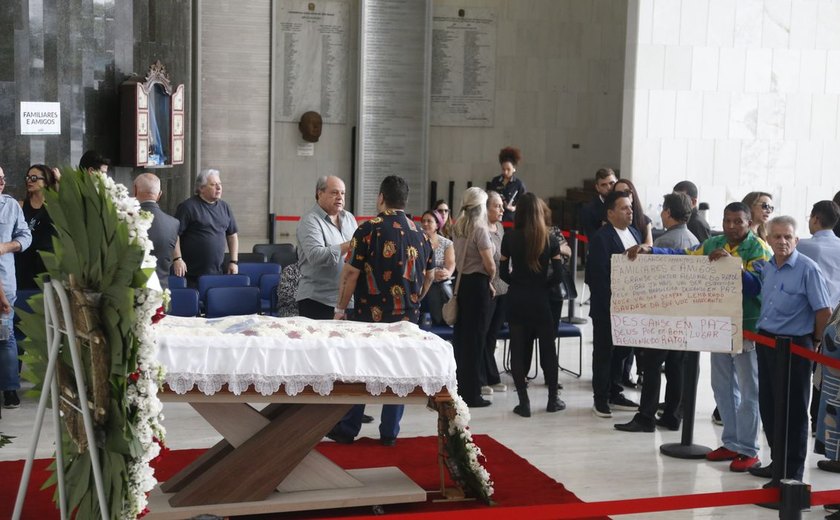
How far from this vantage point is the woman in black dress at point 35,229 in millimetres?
8516

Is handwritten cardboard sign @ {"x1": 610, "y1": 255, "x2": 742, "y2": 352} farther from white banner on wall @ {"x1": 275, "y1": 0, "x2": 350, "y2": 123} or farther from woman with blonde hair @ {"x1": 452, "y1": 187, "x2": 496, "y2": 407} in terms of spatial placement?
white banner on wall @ {"x1": 275, "y1": 0, "x2": 350, "y2": 123}

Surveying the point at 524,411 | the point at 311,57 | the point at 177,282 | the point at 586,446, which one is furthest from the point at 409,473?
the point at 311,57

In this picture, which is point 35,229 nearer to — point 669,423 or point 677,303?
point 677,303

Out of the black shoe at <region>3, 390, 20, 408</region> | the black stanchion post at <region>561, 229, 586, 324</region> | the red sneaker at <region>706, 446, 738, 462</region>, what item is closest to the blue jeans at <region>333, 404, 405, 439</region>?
the red sneaker at <region>706, 446, 738, 462</region>

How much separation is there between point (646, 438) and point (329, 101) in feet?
36.1

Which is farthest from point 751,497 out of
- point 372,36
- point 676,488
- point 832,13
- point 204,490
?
point 372,36

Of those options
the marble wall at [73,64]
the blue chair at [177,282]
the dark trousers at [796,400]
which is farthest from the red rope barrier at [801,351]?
the marble wall at [73,64]

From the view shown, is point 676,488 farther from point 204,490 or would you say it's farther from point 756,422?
point 204,490

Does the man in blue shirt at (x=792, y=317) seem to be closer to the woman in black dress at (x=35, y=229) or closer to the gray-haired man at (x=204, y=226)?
the gray-haired man at (x=204, y=226)

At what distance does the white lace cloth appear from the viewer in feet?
18.0

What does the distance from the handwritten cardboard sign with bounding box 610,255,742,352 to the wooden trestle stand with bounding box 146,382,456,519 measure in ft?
6.15

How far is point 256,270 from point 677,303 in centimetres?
464

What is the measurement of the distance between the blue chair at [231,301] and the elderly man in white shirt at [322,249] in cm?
102

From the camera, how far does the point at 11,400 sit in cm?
815
